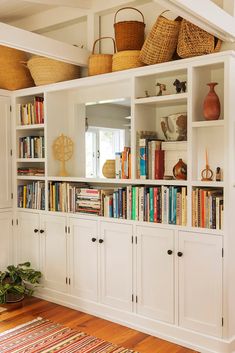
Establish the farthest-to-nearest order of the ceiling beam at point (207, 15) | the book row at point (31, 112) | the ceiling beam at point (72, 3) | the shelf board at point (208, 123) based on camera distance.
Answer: the book row at point (31, 112) < the ceiling beam at point (72, 3) < the shelf board at point (208, 123) < the ceiling beam at point (207, 15)

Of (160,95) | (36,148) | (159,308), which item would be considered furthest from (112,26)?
(159,308)

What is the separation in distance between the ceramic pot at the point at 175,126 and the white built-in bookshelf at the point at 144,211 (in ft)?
0.20

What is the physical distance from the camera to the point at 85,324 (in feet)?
11.3

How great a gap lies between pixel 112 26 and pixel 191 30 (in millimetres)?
1080

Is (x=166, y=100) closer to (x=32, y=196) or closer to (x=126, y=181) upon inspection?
(x=126, y=181)

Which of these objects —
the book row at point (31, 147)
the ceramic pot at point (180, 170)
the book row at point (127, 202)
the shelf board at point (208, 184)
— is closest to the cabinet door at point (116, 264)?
the book row at point (127, 202)

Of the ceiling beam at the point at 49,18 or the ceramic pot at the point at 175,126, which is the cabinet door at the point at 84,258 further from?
the ceiling beam at the point at 49,18

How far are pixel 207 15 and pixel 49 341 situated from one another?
8.35 ft

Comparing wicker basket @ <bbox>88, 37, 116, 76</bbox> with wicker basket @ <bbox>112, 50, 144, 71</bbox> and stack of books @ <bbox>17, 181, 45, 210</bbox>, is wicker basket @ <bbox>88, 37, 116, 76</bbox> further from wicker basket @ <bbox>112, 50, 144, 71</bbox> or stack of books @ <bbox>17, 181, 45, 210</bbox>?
stack of books @ <bbox>17, 181, 45, 210</bbox>

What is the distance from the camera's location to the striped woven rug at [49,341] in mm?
3016

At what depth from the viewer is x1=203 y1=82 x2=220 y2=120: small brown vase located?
2859 millimetres

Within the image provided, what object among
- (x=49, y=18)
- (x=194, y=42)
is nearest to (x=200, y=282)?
(x=194, y=42)

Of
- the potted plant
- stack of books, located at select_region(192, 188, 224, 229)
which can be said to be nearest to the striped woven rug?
the potted plant

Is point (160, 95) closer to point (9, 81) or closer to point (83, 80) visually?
point (83, 80)
